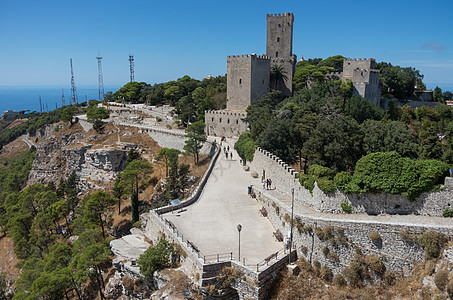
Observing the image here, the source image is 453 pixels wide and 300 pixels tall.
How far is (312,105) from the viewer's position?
3325 centimetres

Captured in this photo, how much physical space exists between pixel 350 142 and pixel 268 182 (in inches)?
241

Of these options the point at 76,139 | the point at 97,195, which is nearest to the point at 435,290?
the point at 97,195

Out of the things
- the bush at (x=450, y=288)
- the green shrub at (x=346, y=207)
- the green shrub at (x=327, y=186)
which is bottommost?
the bush at (x=450, y=288)

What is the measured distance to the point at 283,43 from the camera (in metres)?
44.9

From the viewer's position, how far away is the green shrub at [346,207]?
1745 centimetres

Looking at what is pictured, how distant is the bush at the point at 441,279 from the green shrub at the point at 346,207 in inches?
199

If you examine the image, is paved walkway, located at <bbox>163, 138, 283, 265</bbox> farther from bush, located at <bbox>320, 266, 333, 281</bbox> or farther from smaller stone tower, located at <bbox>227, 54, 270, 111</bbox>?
smaller stone tower, located at <bbox>227, 54, 270, 111</bbox>

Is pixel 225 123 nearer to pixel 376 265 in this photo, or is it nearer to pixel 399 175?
A: pixel 399 175

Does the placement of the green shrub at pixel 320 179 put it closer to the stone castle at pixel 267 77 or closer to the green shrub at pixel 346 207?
the green shrub at pixel 346 207

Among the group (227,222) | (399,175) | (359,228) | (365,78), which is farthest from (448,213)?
(365,78)

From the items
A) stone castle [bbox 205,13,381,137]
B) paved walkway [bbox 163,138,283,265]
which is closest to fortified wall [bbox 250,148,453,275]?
paved walkway [bbox 163,138,283,265]

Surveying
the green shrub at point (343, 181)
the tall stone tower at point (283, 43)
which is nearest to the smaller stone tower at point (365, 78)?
the tall stone tower at point (283, 43)

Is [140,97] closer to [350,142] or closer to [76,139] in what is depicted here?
[76,139]

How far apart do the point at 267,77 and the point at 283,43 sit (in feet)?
18.9
